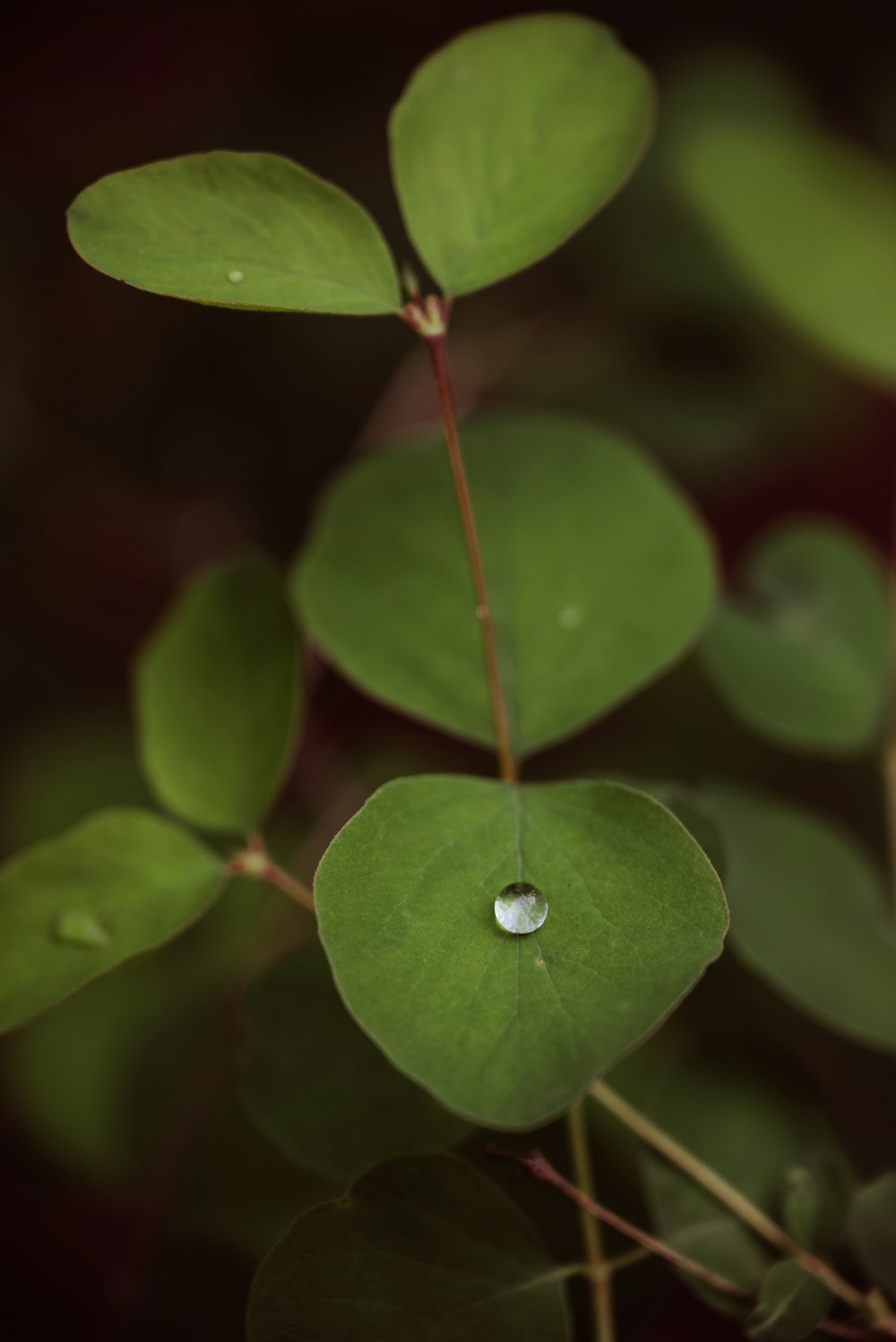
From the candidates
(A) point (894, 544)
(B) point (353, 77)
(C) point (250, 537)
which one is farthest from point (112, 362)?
(A) point (894, 544)

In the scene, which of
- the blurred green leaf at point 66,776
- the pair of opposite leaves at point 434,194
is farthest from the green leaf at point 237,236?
the blurred green leaf at point 66,776

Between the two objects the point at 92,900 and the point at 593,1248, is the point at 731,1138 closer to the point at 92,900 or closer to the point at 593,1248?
the point at 593,1248

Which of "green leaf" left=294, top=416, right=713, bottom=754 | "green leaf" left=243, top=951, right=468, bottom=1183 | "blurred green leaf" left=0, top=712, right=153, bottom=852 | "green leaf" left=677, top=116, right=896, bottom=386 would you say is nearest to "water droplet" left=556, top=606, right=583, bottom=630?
"green leaf" left=294, top=416, right=713, bottom=754

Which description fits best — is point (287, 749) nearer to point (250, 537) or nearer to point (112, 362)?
Result: point (250, 537)

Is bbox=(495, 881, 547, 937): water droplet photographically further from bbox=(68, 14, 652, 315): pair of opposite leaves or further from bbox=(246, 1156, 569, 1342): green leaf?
bbox=(68, 14, 652, 315): pair of opposite leaves

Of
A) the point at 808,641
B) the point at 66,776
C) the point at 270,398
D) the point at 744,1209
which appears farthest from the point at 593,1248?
the point at 270,398

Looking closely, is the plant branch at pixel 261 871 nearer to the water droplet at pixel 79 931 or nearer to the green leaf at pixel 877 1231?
the water droplet at pixel 79 931
